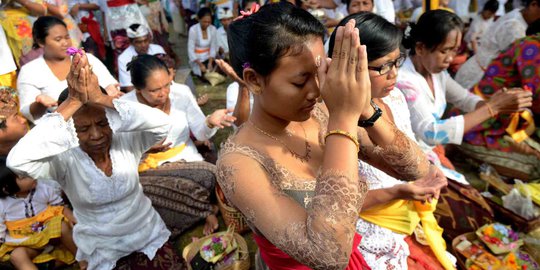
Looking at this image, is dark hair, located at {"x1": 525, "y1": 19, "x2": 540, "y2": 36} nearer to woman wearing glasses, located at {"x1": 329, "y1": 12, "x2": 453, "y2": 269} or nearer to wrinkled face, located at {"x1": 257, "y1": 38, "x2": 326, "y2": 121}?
woman wearing glasses, located at {"x1": 329, "y1": 12, "x2": 453, "y2": 269}

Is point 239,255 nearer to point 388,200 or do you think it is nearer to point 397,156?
point 388,200

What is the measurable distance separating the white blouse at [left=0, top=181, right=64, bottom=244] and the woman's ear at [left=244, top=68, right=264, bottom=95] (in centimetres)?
244

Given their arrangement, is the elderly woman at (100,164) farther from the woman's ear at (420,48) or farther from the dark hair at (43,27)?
the woman's ear at (420,48)

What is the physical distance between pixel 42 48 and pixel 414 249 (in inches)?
152

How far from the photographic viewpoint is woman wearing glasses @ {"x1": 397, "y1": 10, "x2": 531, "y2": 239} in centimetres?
290

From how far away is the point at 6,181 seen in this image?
2.79m

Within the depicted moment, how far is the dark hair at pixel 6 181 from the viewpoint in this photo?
2.73 metres

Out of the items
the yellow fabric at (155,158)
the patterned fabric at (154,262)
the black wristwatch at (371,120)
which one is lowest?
the patterned fabric at (154,262)

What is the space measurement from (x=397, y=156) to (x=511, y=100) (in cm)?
181

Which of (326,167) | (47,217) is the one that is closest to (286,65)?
(326,167)

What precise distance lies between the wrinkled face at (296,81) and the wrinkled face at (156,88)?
7.49 ft

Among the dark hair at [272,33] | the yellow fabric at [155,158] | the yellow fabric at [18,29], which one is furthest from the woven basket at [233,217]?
the yellow fabric at [18,29]

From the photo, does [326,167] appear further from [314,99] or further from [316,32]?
[316,32]

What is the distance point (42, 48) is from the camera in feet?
13.1
